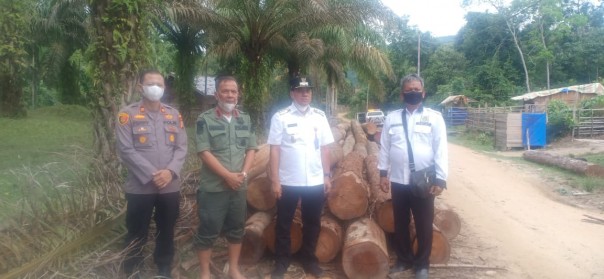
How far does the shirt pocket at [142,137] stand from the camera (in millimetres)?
3543

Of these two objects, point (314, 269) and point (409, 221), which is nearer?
point (314, 269)

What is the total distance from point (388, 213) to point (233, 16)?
27.2ft

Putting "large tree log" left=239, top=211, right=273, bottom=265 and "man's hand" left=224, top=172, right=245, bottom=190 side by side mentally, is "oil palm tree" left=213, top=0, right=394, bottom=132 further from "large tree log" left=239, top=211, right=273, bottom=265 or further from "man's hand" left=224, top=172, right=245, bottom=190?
"man's hand" left=224, top=172, right=245, bottom=190

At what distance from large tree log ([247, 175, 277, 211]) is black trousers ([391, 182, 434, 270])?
1.20 m

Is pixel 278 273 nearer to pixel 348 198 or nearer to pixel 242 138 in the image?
pixel 348 198

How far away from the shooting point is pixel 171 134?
12.2 feet

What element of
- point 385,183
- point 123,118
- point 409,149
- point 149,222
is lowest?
point 149,222

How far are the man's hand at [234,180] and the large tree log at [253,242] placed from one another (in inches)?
29.1

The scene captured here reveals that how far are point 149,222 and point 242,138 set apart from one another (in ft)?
3.26

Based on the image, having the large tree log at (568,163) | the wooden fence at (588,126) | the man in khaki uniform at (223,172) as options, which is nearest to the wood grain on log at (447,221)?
the man in khaki uniform at (223,172)

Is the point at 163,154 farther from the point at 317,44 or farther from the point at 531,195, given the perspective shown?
the point at 317,44

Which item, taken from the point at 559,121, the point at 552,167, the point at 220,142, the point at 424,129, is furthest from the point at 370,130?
the point at 559,121

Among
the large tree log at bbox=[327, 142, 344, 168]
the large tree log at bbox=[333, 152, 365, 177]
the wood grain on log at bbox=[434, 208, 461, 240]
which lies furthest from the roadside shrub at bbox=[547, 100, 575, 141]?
the wood grain on log at bbox=[434, 208, 461, 240]

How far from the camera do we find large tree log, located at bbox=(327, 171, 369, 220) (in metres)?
4.50
